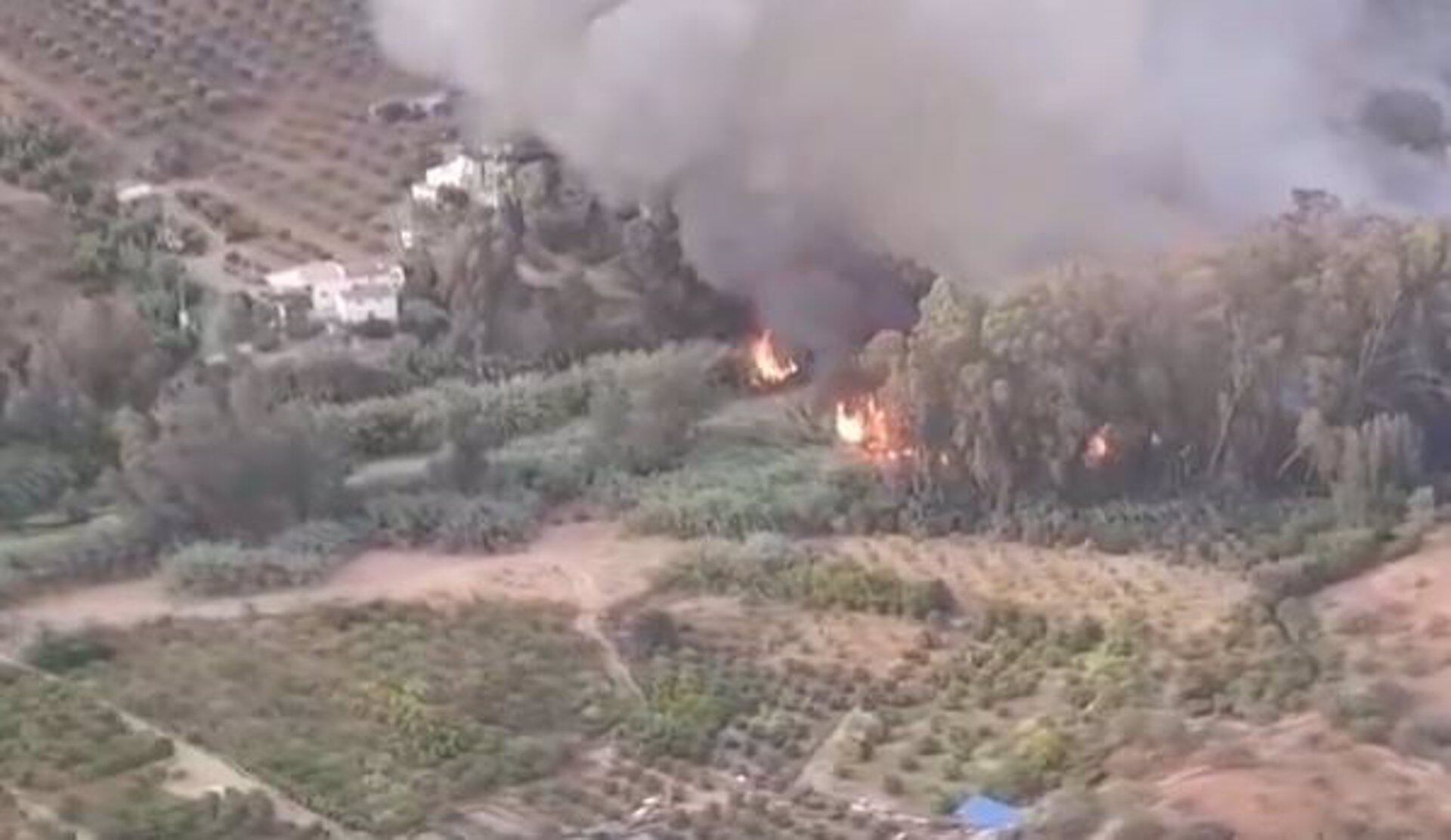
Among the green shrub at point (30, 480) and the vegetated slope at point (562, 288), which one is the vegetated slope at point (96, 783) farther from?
the vegetated slope at point (562, 288)

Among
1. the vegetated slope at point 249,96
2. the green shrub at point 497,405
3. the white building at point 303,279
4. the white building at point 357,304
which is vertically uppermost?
the vegetated slope at point 249,96

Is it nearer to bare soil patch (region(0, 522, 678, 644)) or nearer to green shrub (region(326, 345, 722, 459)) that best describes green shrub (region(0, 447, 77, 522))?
bare soil patch (region(0, 522, 678, 644))

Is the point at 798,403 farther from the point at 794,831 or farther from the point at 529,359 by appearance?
the point at 794,831

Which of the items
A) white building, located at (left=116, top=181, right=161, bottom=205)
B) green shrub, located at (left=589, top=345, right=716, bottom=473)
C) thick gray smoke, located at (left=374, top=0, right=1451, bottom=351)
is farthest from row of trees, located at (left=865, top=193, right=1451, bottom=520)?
white building, located at (left=116, top=181, right=161, bottom=205)

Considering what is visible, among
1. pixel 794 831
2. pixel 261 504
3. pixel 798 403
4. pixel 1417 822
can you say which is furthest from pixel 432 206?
pixel 1417 822

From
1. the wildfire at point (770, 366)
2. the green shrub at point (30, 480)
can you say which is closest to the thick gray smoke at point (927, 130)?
the wildfire at point (770, 366)

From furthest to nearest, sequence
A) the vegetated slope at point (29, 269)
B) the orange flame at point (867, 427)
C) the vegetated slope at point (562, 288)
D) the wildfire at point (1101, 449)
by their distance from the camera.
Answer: the vegetated slope at point (562, 288), the vegetated slope at point (29, 269), the orange flame at point (867, 427), the wildfire at point (1101, 449)

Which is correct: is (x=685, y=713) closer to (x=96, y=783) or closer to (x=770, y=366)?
(x=96, y=783)
